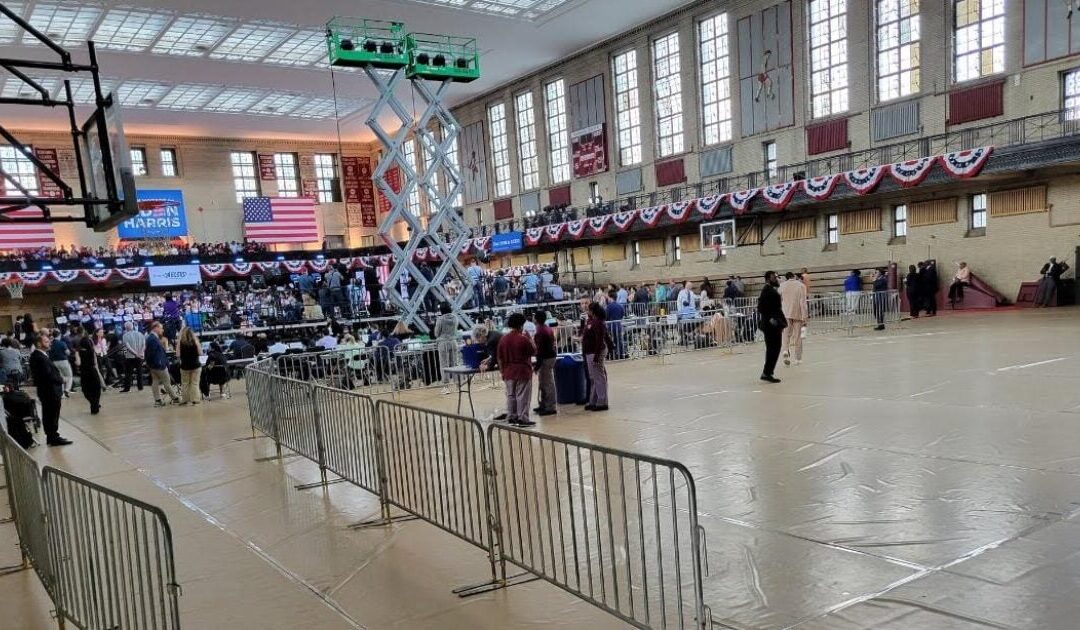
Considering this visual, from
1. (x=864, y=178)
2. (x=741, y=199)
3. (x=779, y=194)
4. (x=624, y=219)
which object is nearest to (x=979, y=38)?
(x=864, y=178)

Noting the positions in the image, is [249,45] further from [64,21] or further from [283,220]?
[283,220]

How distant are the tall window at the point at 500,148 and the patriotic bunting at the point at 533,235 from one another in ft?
25.5

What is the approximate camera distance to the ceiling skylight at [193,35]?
28744 mm

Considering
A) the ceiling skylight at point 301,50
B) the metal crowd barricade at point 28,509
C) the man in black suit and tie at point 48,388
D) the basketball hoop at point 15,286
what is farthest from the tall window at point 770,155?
the basketball hoop at point 15,286

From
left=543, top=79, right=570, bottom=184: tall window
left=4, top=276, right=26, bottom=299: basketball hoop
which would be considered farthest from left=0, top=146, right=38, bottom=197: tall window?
left=543, top=79, right=570, bottom=184: tall window

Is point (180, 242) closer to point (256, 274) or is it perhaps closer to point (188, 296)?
point (256, 274)

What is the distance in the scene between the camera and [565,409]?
10.1 m

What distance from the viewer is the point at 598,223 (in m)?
32.2

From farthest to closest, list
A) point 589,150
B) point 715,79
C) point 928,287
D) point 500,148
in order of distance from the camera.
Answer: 1. point 500,148
2. point 589,150
3. point 715,79
4. point 928,287

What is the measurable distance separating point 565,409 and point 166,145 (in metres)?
46.7

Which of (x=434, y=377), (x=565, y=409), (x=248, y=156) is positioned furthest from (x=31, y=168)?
(x=565, y=409)

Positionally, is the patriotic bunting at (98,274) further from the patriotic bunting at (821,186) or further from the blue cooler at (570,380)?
the patriotic bunting at (821,186)

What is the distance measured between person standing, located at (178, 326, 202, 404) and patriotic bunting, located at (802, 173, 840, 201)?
20.7 metres

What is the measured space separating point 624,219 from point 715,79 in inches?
312
